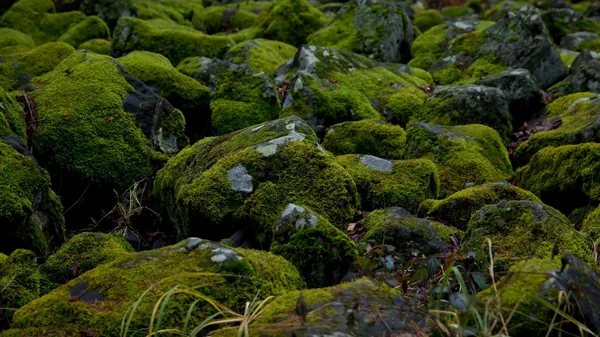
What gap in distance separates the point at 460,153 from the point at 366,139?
1295 millimetres

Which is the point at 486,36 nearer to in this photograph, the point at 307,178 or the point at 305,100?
the point at 305,100

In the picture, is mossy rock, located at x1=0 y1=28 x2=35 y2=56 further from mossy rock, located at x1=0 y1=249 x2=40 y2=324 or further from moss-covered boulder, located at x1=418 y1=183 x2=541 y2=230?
moss-covered boulder, located at x1=418 y1=183 x2=541 y2=230

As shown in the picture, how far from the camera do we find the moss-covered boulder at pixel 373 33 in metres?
13.5

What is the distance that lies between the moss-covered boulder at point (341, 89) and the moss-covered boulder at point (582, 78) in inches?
102

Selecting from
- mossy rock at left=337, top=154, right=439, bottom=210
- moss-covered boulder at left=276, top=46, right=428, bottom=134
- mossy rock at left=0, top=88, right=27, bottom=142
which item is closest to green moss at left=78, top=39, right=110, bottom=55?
moss-covered boulder at left=276, top=46, right=428, bottom=134

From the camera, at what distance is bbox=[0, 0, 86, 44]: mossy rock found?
15.9 meters

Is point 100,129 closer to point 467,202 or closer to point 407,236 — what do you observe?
point 407,236

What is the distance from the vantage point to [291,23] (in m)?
15.5

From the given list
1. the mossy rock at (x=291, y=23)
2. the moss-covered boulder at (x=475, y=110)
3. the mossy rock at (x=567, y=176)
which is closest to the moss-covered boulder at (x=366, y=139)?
the moss-covered boulder at (x=475, y=110)

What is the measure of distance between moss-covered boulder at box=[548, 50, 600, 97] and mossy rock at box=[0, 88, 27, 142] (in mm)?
9175

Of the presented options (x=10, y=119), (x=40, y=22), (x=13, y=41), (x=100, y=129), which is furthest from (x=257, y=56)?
(x=40, y=22)

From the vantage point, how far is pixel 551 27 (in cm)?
1672

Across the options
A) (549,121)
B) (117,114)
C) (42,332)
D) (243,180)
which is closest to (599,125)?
(549,121)

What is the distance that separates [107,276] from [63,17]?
1410 cm
